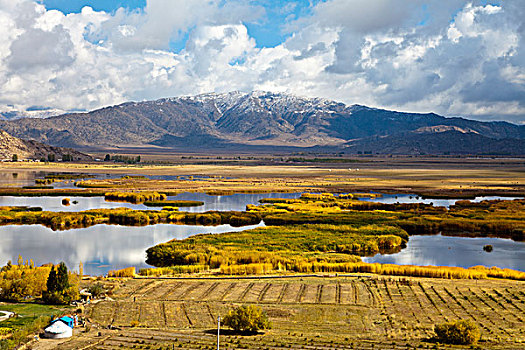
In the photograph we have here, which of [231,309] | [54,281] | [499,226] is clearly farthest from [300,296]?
[499,226]

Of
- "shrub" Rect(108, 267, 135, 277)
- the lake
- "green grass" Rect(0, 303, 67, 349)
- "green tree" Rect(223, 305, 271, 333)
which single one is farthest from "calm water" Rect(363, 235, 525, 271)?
"green grass" Rect(0, 303, 67, 349)

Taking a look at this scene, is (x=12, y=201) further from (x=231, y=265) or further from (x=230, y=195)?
(x=231, y=265)

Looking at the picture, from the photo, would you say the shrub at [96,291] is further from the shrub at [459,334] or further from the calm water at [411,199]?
the calm water at [411,199]

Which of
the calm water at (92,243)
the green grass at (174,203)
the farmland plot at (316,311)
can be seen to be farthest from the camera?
the green grass at (174,203)

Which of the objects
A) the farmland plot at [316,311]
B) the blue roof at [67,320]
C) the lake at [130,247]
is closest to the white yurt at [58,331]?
the blue roof at [67,320]

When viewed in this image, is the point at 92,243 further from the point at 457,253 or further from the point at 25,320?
the point at 457,253

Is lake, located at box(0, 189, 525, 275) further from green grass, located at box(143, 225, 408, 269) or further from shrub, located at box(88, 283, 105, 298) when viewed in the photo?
shrub, located at box(88, 283, 105, 298)
